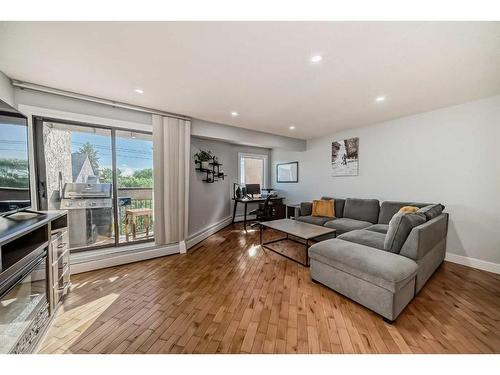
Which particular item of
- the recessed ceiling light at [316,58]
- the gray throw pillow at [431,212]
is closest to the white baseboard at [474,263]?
the gray throw pillow at [431,212]

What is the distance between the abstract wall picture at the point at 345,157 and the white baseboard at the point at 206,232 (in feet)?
9.39

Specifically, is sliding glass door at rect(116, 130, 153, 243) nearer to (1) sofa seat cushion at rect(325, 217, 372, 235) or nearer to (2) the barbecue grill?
(2) the barbecue grill

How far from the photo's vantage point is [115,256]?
262 cm

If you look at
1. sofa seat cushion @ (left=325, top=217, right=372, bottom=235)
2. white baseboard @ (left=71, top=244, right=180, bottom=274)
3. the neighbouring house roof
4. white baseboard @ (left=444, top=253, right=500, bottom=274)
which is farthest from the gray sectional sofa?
Answer: the neighbouring house roof

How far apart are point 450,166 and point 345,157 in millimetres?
1593

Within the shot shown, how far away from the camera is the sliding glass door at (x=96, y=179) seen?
93.2 inches

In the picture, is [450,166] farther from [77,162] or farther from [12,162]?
[77,162]

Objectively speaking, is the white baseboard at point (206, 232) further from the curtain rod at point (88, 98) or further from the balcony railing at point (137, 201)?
the curtain rod at point (88, 98)

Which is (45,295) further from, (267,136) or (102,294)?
(267,136)

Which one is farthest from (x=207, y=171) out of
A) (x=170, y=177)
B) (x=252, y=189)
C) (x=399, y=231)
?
(x=399, y=231)

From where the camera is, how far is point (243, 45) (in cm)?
141

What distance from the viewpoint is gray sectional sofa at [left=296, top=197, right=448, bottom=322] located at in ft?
5.22
